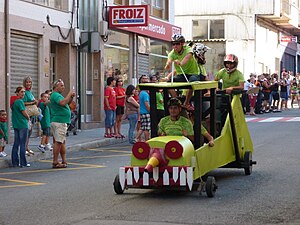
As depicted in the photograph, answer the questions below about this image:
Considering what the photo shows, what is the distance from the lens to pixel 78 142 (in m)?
21.2

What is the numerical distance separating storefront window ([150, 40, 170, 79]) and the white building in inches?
509

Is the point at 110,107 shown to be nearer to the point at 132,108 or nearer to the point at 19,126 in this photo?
the point at 132,108

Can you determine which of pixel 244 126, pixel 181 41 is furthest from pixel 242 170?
pixel 181 41

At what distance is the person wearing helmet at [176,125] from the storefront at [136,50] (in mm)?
16593

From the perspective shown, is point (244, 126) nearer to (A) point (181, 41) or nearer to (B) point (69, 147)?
(A) point (181, 41)

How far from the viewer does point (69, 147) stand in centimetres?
1972

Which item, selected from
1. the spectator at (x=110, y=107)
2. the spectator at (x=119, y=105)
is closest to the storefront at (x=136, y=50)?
the spectator at (x=119, y=105)

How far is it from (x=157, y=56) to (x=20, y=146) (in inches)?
739

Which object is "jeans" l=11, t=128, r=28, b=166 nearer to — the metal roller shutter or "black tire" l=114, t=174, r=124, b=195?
"black tire" l=114, t=174, r=124, b=195

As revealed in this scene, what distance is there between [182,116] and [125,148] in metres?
8.47

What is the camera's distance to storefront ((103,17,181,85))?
29.2m

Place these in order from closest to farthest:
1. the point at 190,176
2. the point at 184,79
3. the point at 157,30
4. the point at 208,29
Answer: the point at 190,176 < the point at 184,79 < the point at 157,30 < the point at 208,29

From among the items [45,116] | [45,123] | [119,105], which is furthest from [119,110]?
[45,123]

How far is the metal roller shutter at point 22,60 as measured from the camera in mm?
22078
